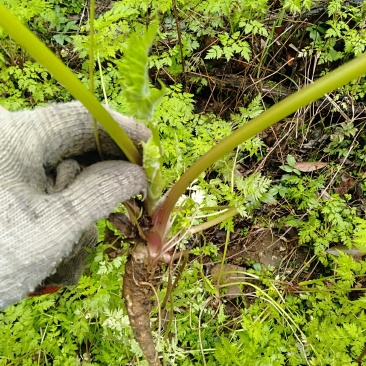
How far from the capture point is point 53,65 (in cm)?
100

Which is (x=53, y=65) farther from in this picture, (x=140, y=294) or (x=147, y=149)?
(x=140, y=294)

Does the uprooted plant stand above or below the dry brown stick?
above

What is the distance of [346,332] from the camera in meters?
2.02

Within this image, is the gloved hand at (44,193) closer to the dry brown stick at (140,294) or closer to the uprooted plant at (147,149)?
the uprooted plant at (147,149)

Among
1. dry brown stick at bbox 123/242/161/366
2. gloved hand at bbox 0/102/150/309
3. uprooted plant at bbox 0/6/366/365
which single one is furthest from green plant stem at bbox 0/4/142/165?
dry brown stick at bbox 123/242/161/366

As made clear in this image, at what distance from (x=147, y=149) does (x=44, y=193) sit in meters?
0.37

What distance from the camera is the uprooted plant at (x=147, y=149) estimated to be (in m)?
0.98

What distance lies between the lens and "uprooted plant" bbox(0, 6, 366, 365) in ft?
3.23

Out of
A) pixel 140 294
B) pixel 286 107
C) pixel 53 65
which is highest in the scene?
pixel 53 65

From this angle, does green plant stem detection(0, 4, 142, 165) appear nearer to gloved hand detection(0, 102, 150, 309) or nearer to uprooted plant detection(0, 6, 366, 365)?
uprooted plant detection(0, 6, 366, 365)

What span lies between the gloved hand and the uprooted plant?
0.11m

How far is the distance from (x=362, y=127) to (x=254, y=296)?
52.0 inches

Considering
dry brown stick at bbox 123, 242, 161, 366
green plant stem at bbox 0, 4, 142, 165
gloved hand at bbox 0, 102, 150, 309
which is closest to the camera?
green plant stem at bbox 0, 4, 142, 165

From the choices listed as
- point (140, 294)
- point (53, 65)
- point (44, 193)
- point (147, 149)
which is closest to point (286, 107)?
point (147, 149)
